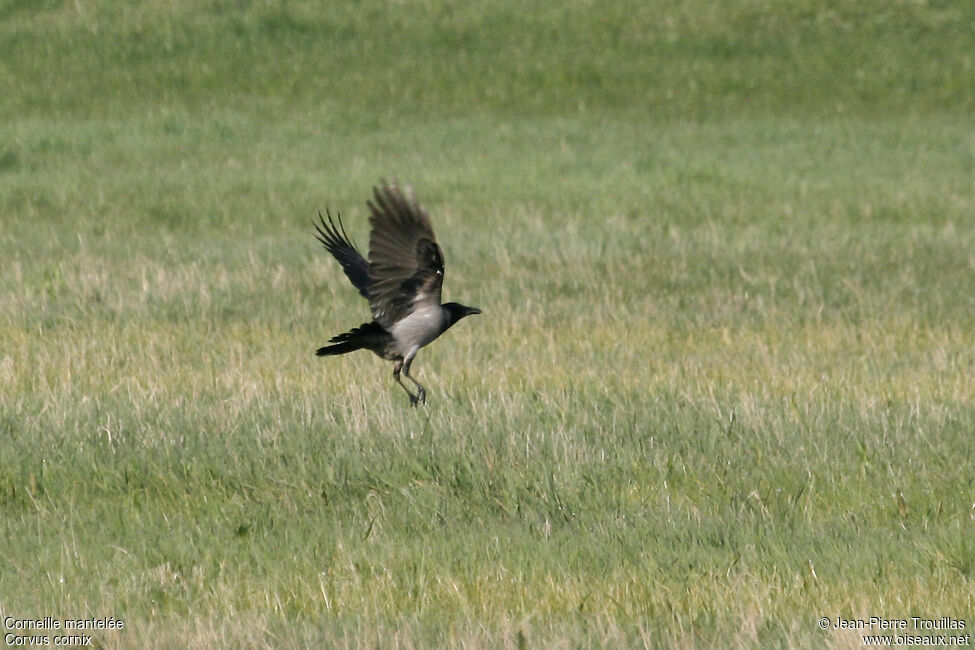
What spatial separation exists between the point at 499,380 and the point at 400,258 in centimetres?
144

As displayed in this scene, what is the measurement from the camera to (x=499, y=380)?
788cm

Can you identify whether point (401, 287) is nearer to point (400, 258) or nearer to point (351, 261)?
point (400, 258)

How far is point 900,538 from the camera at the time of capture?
491cm

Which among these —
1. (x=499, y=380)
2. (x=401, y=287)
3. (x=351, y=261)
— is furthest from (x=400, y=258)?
(x=499, y=380)

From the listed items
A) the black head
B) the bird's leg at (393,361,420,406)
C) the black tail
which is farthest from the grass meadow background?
the black head

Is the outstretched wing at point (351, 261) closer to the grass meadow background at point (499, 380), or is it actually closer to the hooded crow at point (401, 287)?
the hooded crow at point (401, 287)

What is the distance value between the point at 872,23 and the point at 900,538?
86.2ft

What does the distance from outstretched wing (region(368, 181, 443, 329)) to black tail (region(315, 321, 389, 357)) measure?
0.08m

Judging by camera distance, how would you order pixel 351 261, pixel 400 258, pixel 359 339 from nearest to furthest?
pixel 400 258
pixel 359 339
pixel 351 261

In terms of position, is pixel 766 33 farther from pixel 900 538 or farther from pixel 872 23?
pixel 900 538

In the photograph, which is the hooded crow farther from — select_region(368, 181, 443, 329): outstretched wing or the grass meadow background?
the grass meadow background

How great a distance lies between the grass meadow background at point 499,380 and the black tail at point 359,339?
264 millimetres

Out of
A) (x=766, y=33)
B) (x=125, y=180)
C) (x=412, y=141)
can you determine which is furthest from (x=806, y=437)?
(x=766, y=33)

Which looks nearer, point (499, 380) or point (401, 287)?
Result: point (401, 287)
